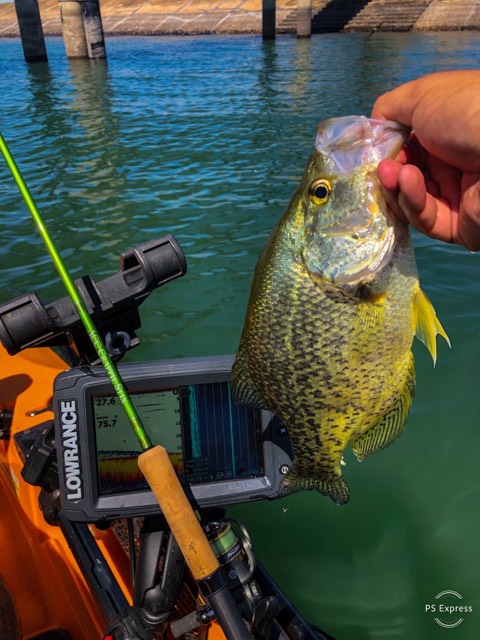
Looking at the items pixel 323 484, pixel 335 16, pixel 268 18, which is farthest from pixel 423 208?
pixel 335 16

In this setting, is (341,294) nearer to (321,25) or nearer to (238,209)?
(238,209)

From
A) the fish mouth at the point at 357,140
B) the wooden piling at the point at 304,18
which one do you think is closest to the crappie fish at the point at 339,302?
the fish mouth at the point at 357,140

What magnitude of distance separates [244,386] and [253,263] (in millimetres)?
6614

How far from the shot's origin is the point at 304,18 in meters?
44.8

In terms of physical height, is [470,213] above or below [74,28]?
above

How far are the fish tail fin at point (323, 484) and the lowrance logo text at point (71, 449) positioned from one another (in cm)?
87

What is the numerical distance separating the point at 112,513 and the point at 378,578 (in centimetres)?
259

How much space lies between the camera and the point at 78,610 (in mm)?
3066

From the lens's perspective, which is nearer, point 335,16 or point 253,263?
point 253,263

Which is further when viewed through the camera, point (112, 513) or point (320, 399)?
point (112, 513)

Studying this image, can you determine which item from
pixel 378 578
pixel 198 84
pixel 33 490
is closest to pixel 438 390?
pixel 378 578

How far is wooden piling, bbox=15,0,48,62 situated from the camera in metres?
34.8

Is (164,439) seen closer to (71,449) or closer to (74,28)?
(71,449)

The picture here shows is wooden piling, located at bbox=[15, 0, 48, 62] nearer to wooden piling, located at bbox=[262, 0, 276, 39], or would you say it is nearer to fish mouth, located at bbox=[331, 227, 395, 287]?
wooden piling, located at bbox=[262, 0, 276, 39]
